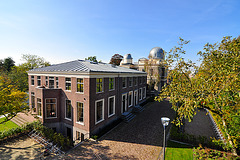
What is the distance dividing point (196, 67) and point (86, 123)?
1286 centimetres

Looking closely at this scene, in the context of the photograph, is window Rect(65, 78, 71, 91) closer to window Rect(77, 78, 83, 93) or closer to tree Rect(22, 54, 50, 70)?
window Rect(77, 78, 83, 93)

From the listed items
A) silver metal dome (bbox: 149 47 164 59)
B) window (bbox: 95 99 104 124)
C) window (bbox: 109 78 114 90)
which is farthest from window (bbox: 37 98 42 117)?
silver metal dome (bbox: 149 47 164 59)

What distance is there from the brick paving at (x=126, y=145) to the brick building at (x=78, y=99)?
1922 millimetres

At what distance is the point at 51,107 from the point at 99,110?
6.89 metres

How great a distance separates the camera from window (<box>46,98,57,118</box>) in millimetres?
15750

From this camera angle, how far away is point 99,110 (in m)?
15.1

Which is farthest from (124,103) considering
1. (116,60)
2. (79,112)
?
(116,60)

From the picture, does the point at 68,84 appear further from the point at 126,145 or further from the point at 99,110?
the point at 126,145

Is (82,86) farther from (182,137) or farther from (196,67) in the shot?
(182,137)

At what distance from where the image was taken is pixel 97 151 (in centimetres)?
1152

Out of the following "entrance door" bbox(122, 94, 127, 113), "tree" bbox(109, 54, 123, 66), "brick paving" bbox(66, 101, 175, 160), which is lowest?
"brick paving" bbox(66, 101, 175, 160)

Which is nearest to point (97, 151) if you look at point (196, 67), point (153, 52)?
point (196, 67)

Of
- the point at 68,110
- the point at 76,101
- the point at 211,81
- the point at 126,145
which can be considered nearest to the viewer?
the point at 211,81

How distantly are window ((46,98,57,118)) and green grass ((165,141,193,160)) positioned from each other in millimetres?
14804
